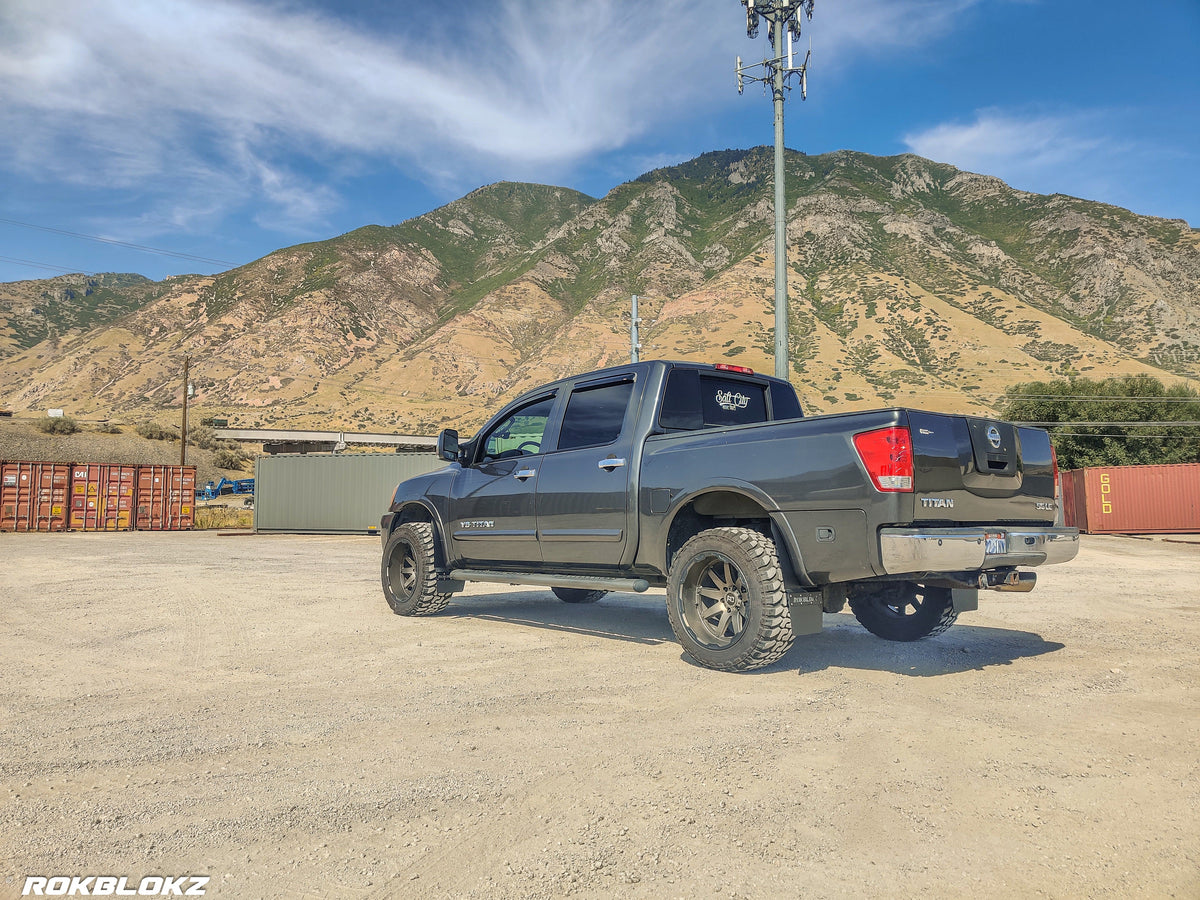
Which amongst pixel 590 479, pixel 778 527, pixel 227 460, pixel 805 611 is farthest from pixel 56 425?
pixel 805 611

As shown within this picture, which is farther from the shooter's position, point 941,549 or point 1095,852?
point 941,549

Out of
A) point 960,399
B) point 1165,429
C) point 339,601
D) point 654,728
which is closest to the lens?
point 654,728

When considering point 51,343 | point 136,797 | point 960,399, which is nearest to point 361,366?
point 960,399

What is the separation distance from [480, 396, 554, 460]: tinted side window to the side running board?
1.10 m

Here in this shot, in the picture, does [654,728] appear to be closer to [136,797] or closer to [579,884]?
[579,884]

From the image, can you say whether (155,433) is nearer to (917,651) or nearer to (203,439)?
(203,439)

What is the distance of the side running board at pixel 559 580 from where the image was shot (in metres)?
6.07

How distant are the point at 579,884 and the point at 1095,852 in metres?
1.71

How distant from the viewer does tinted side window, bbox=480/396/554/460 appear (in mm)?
7332

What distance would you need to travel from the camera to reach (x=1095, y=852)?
2.64m

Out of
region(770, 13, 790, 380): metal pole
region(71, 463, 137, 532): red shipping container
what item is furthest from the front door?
region(71, 463, 137, 532): red shipping container

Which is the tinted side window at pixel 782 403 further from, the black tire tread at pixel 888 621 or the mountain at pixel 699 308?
the mountain at pixel 699 308

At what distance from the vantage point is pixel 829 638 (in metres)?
6.86

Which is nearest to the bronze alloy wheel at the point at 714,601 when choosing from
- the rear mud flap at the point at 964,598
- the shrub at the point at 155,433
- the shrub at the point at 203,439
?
the rear mud flap at the point at 964,598
